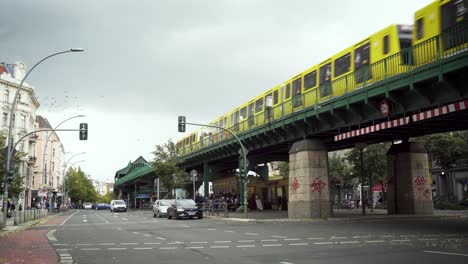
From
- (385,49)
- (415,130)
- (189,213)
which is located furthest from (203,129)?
(385,49)

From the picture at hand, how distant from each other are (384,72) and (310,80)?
678 cm

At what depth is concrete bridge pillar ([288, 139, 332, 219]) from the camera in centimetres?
2792

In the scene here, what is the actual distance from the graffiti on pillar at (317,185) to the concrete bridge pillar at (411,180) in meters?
6.70

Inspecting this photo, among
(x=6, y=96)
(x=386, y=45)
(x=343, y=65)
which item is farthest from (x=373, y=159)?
(x=6, y=96)

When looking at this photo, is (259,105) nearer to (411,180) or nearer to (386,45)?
(411,180)

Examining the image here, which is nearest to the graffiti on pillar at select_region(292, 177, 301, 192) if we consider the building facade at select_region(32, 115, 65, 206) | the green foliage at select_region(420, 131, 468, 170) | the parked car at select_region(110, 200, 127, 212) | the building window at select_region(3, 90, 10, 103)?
the green foliage at select_region(420, 131, 468, 170)

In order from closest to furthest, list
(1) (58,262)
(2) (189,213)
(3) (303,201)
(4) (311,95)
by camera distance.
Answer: (1) (58,262), (4) (311,95), (3) (303,201), (2) (189,213)

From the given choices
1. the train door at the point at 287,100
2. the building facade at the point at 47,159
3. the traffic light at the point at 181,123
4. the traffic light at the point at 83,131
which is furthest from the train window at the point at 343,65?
the building facade at the point at 47,159

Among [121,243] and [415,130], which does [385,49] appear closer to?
[415,130]

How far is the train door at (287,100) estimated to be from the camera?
28797 millimetres

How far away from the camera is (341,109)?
79.0 ft

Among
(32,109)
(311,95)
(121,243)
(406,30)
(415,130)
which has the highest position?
(32,109)

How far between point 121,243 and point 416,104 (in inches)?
518

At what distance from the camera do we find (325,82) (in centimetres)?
2555
